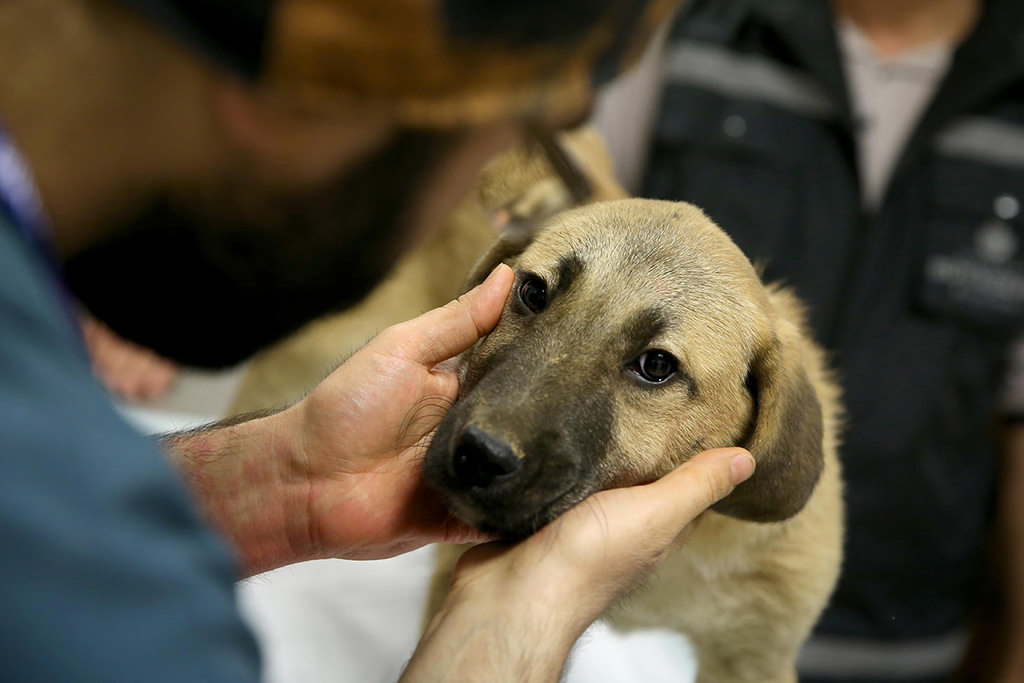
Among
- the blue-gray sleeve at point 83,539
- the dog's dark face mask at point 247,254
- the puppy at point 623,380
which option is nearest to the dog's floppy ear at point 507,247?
the puppy at point 623,380

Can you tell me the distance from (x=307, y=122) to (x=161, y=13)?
16 centimetres

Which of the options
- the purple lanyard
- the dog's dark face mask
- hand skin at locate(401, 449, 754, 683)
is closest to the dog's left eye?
hand skin at locate(401, 449, 754, 683)

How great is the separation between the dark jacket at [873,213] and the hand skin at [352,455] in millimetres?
533

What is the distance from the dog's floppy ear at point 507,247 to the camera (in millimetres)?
1521

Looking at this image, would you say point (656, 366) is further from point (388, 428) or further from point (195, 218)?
point (195, 218)

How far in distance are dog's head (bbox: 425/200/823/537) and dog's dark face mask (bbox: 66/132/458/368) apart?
0.32 meters

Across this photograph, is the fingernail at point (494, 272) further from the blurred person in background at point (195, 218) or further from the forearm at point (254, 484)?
the forearm at point (254, 484)

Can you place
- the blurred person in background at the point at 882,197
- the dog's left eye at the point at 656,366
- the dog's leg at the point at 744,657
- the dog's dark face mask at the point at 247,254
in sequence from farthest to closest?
1. the dog's leg at the point at 744,657
2. the blurred person in background at the point at 882,197
3. the dog's left eye at the point at 656,366
4. the dog's dark face mask at the point at 247,254

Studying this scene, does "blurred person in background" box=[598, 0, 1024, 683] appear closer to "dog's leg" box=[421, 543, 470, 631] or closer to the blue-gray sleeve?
"dog's leg" box=[421, 543, 470, 631]

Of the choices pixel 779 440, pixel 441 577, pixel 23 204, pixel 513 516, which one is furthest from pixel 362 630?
pixel 23 204

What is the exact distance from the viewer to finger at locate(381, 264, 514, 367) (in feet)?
4.93

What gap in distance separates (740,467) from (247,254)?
0.82 m

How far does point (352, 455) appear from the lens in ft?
5.27

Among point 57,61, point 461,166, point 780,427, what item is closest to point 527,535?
point 780,427
